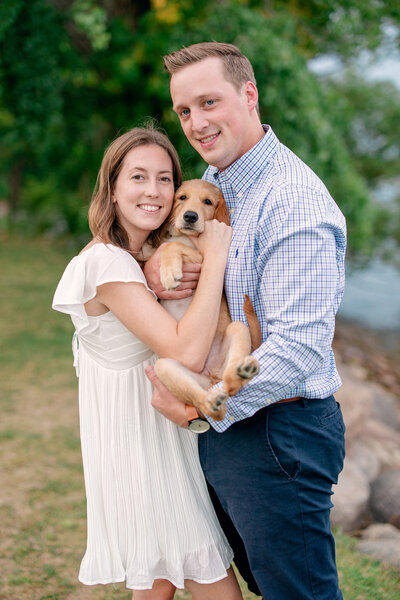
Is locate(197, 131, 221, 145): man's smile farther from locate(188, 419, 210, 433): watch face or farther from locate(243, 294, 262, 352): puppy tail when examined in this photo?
locate(188, 419, 210, 433): watch face

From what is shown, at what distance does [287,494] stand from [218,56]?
1642 millimetres

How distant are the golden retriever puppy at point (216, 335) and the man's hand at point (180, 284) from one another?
4 cm

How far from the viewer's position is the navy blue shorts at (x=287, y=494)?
6.51 feet

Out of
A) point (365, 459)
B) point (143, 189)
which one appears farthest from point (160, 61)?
point (143, 189)

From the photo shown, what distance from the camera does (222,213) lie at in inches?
97.8

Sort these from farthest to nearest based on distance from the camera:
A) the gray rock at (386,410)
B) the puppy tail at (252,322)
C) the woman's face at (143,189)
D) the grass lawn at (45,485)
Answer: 1. the gray rock at (386,410)
2. the grass lawn at (45,485)
3. the woman's face at (143,189)
4. the puppy tail at (252,322)

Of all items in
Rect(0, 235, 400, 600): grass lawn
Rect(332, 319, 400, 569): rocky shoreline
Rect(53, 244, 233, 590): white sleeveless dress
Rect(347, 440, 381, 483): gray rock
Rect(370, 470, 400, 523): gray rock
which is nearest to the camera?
Rect(53, 244, 233, 590): white sleeveless dress

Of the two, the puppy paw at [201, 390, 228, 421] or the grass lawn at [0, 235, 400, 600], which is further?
the grass lawn at [0, 235, 400, 600]

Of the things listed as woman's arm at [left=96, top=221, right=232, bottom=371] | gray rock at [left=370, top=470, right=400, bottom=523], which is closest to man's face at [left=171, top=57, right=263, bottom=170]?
woman's arm at [left=96, top=221, right=232, bottom=371]

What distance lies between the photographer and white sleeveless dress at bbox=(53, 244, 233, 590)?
2.34m

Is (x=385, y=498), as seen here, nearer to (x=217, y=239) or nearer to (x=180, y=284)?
(x=180, y=284)

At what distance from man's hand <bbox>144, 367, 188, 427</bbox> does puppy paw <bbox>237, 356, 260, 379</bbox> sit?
1.19ft

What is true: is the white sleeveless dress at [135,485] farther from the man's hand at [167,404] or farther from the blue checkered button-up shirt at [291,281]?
the blue checkered button-up shirt at [291,281]

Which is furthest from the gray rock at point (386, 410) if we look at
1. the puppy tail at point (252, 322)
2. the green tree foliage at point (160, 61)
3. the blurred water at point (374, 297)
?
the puppy tail at point (252, 322)
